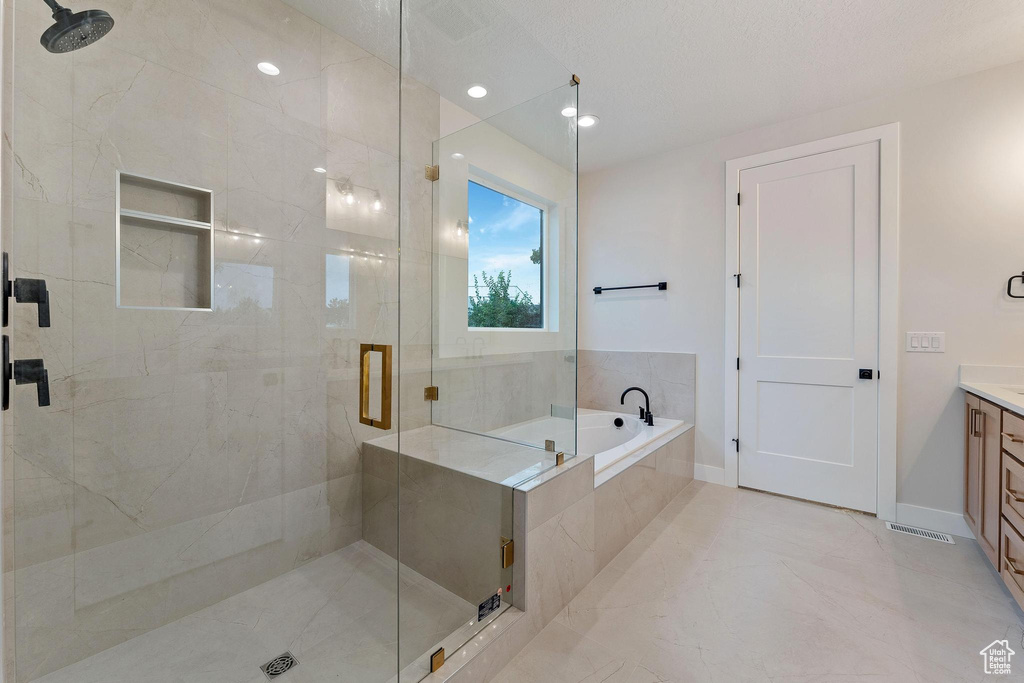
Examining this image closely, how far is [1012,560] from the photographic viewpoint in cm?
164

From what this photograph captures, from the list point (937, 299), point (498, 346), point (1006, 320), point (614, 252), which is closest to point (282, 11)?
point (498, 346)

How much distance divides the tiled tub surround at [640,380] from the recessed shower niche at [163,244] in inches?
112

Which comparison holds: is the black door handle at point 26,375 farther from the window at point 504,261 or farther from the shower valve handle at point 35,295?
the window at point 504,261

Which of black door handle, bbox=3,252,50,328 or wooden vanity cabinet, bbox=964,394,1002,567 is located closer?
black door handle, bbox=3,252,50,328

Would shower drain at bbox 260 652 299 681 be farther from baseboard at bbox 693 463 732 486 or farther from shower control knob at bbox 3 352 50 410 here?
baseboard at bbox 693 463 732 486

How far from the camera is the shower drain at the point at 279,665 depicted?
1.19m

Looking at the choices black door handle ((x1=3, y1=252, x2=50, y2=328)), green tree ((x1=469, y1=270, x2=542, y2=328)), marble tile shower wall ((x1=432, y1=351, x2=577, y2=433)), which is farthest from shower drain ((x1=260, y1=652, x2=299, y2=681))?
green tree ((x1=469, y1=270, x2=542, y2=328))

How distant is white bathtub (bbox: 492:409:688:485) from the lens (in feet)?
6.11

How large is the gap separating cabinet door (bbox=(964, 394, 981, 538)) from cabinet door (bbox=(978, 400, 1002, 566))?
0.18 ft

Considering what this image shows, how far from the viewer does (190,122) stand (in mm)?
1308

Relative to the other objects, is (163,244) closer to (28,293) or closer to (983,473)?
(28,293)

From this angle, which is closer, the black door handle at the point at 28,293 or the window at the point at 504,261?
the black door handle at the point at 28,293

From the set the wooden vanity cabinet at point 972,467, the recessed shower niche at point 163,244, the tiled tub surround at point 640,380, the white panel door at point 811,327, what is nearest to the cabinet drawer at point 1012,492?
the wooden vanity cabinet at point 972,467

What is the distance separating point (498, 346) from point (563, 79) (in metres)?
1.26
